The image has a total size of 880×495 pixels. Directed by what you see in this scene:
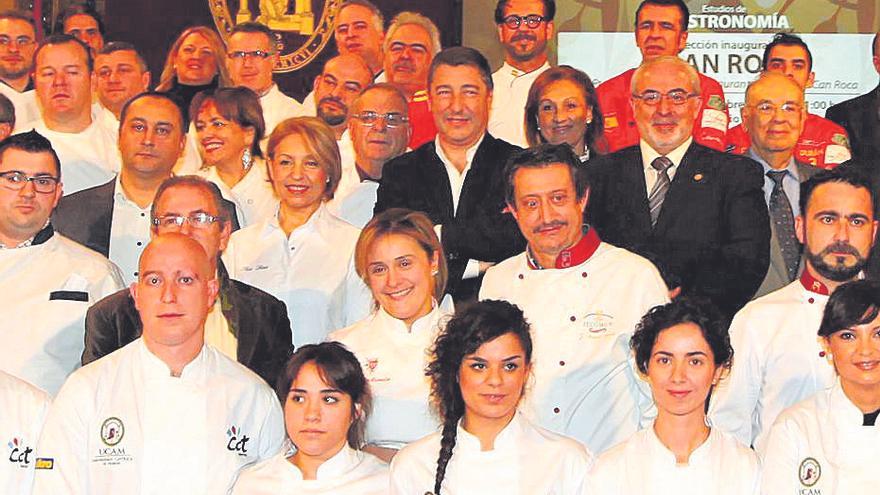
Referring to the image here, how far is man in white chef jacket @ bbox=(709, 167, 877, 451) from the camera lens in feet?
20.2

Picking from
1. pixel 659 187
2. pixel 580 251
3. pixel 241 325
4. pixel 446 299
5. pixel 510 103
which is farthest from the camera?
pixel 510 103

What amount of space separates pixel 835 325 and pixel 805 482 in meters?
0.58

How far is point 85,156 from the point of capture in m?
8.52

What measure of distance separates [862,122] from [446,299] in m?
3.20

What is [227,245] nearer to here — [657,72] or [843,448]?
[657,72]

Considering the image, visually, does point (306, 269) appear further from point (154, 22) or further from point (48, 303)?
point (154, 22)

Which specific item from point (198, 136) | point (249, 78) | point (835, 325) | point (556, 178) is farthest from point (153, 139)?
point (835, 325)

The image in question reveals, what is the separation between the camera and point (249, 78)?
9.18 meters

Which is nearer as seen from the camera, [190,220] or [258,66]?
[190,220]

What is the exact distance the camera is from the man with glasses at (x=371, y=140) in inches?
310

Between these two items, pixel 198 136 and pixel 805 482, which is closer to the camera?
pixel 805 482

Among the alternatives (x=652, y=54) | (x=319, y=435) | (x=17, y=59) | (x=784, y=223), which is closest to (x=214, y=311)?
(x=319, y=435)

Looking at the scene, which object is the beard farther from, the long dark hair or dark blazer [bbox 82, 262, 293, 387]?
dark blazer [bbox 82, 262, 293, 387]

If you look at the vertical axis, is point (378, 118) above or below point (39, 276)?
above
